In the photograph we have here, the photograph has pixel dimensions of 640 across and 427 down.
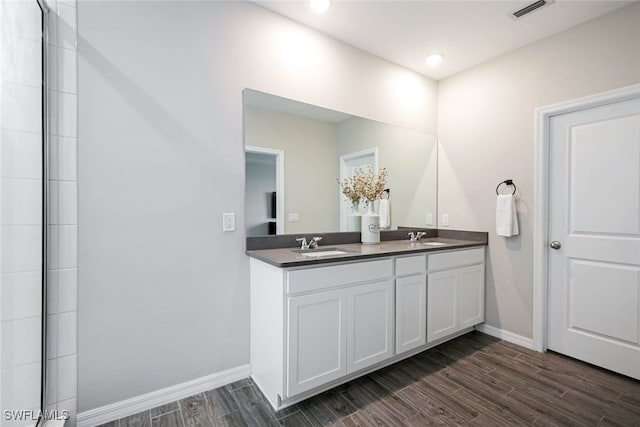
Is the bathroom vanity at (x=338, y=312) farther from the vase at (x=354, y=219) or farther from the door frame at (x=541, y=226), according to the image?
the door frame at (x=541, y=226)

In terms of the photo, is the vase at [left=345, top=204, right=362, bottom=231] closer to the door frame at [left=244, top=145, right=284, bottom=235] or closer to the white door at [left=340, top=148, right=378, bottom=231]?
the white door at [left=340, top=148, right=378, bottom=231]

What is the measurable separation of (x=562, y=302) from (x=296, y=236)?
2.25 meters

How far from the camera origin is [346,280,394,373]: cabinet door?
194cm

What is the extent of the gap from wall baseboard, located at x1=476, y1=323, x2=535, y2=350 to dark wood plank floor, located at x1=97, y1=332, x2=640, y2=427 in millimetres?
272

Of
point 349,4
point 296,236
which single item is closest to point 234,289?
point 296,236

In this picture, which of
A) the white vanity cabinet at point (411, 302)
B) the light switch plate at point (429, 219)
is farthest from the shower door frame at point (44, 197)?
the light switch plate at point (429, 219)

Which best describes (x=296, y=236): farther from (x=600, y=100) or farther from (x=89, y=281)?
(x=600, y=100)

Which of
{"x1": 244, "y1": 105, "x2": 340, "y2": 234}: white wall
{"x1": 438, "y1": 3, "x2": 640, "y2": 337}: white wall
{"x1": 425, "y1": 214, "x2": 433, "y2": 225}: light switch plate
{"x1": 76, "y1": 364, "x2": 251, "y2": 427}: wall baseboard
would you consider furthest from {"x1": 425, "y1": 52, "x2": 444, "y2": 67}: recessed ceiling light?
{"x1": 76, "y1": 364, "x2": 251, "y2": 427}: wall baseboard

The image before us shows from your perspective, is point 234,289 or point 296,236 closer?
point 234,289

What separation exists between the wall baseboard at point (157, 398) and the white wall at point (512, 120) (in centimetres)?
241

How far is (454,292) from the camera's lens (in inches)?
103

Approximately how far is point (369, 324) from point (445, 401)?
63 centimetres

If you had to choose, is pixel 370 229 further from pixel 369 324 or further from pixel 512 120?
pixel 512 120

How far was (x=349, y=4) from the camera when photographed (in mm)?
2145
